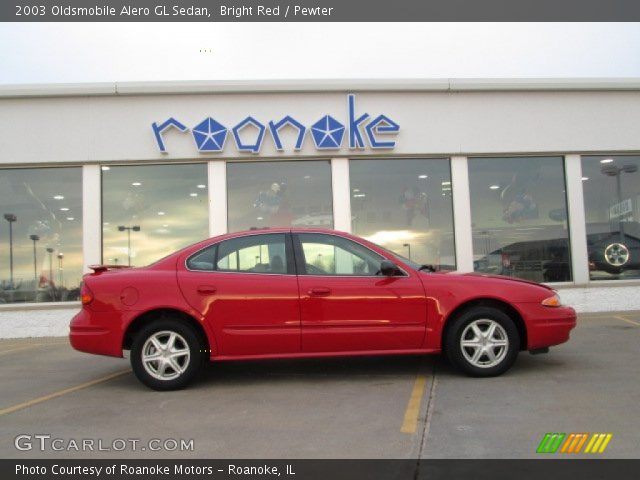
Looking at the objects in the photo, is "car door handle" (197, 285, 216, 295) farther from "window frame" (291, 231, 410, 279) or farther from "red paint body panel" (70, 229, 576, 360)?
"window frame" (291, 231, 410, 279)

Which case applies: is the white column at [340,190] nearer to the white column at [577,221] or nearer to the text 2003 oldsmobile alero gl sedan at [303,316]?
the white column at [577,221]

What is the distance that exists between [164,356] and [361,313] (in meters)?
1.96

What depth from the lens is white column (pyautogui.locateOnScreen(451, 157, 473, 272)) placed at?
11.8 meters

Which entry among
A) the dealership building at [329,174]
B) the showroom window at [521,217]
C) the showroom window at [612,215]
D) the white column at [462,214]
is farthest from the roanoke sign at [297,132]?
the showroom window at [612,215]

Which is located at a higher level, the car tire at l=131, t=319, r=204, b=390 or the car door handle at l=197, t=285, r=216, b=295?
the car door handle at l=197, t=285, r=216, b=295

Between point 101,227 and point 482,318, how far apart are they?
8.73 meters

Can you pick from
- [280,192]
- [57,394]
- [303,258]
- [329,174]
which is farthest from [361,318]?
[280,192]

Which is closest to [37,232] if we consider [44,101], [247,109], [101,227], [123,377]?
[101,227]

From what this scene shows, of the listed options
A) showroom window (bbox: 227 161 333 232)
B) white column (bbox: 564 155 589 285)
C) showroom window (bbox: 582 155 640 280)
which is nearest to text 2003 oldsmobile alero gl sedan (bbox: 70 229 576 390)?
showroom window (bbox: 227 161 333 232)

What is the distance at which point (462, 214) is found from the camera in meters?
11.8

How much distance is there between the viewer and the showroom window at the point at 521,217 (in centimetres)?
1198

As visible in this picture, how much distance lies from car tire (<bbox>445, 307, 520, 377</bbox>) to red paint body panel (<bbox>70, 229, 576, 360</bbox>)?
128 millimetres

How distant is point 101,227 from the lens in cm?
1159
